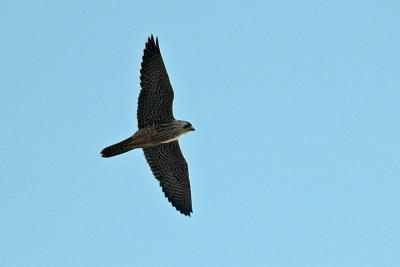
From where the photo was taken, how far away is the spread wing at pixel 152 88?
24.0 meters

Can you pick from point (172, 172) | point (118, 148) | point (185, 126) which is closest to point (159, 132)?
point (185, 126)

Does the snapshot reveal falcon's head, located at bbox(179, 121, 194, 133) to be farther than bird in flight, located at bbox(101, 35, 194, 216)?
Yes

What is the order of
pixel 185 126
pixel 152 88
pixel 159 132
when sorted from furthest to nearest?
1. pixel 185 126
2. pixel 159 132
3. pixel 152 88

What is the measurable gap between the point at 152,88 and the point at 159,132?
4.15ft

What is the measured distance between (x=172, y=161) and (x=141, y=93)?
8.27 ft

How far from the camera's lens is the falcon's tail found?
2392 cm

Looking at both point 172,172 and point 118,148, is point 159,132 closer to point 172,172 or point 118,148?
point 118,148

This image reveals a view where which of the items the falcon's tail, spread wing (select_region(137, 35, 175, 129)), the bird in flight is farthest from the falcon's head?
the falcon's tail

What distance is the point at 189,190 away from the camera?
2580 cm

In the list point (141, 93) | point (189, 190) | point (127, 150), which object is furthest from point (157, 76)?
point (189, 190)

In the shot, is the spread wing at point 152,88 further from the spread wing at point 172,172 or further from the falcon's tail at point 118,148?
the spread wing at point 172,172

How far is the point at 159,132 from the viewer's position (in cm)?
2444

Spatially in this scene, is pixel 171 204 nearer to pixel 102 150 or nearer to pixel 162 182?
pixel 162 182

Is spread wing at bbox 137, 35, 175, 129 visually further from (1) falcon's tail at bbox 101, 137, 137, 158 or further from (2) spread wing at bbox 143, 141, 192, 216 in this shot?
(2) spread wing at bbox 143, 141, 192, 216
